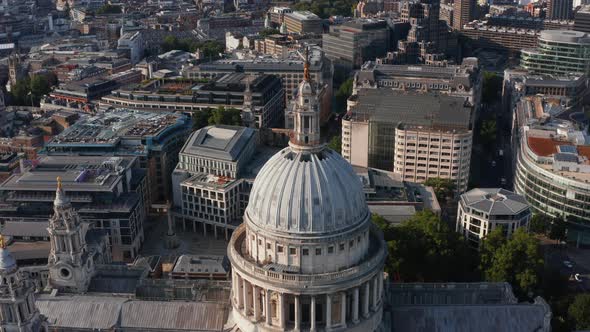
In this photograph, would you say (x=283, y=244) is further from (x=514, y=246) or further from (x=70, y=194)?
(x=70, y=194)

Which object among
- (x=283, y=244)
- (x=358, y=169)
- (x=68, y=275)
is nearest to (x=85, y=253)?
(x=68, y=275)

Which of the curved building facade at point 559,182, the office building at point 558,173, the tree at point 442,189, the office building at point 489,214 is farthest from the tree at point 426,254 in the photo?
the tree at point 442,189

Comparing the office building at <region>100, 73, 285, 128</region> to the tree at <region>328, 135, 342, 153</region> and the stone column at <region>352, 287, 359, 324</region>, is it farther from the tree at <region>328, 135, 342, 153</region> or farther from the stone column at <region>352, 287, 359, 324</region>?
the stone column at <region>352, 287, 359, 324</region>

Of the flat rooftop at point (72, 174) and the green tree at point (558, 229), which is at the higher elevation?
the flat rooftop at point (72, 174)

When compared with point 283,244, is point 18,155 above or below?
below

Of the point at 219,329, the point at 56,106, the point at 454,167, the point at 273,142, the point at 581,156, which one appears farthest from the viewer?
the point at 56,106

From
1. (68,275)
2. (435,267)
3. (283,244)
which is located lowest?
(435,267)

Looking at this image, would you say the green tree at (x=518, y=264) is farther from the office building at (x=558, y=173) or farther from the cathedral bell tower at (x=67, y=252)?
the cathedral bell tower at (x=67, y=252)
